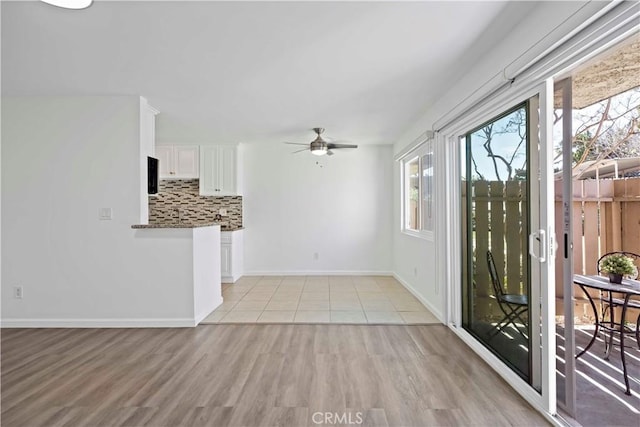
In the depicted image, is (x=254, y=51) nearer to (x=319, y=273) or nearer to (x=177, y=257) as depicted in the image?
(x=177, y=257)

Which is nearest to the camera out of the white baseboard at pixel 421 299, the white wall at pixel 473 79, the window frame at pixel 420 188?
the white wall at pixel 473 79

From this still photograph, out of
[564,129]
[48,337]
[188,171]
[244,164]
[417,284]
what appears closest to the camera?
[564,129]

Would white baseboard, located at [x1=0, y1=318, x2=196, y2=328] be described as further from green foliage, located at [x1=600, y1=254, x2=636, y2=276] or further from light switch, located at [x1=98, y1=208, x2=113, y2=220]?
green foliage, located at [x1=600, y1=254, x2=636, y2=276]

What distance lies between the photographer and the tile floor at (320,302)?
3.61 metres

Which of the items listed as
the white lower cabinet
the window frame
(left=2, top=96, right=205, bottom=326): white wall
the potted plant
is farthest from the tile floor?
the potted plant

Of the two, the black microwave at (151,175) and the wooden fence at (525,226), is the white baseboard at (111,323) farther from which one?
the wooden fence at (525,226)

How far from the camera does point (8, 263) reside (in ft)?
11.3

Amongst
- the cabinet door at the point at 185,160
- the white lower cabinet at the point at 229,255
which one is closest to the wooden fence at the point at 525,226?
the white lower cabinet at the point at 229,255

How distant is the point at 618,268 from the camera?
7.71 ft

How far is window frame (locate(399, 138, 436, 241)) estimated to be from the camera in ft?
13.1

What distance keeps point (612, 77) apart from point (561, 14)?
3.45 ft

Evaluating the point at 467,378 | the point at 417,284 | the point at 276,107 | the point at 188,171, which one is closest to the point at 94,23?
the point at 276,107

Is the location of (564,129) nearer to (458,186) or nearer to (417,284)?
(458,186)

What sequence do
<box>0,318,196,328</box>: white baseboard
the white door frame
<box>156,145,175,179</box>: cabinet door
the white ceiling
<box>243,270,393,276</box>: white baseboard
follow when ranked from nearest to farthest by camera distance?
the white door frame < the white ceiling < <box>0,318,196,328</box>: white baseboard < <box>156,145,175,179</box>: cabinet door < <box>243,270,393,276</box>: white baseboard
